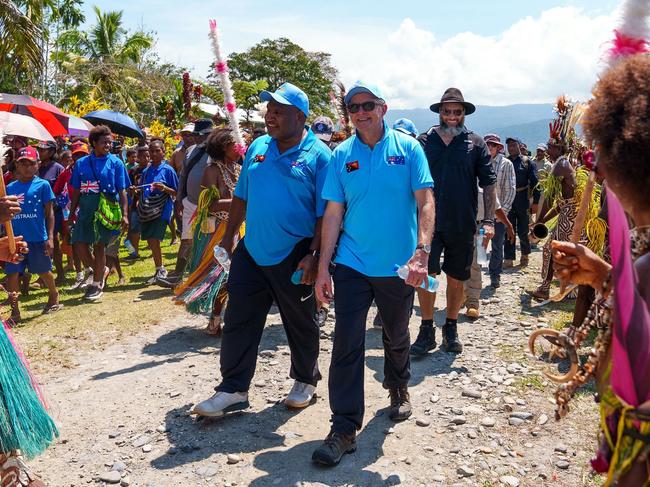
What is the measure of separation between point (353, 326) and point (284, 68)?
46.8 m

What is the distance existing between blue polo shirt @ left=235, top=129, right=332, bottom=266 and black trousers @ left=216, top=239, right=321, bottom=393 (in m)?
0.09

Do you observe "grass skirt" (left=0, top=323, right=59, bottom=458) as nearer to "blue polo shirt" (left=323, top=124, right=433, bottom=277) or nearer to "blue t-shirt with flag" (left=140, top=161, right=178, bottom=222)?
"blue polo shirt" (left=323, top=124, right=433, bottom=277)

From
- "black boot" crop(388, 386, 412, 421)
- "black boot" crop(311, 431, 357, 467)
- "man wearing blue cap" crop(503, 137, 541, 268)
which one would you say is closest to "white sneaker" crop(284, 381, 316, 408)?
"black boot" crop(388, 386, 412, 421)

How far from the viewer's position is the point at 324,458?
3.71 metres

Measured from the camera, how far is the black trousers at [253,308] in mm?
4336

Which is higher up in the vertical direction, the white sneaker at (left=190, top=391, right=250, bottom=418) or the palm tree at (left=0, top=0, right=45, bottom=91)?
the palm tree at (left=0, top=0, right=45, bottom=91)

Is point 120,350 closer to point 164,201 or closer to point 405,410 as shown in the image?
point 405,410

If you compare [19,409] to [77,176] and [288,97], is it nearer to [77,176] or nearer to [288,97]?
[288,97]

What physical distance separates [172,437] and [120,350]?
205cm

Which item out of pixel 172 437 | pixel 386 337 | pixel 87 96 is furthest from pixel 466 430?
pixel 87 96

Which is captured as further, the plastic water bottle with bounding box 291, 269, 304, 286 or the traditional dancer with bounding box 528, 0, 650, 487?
the plastic water bottle with bounding box 291, 269, 304, 286

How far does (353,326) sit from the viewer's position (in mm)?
3926

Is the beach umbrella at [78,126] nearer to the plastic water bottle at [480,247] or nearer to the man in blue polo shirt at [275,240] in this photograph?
the plastic water bottle at [480,247]

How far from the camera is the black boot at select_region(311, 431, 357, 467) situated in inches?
146
